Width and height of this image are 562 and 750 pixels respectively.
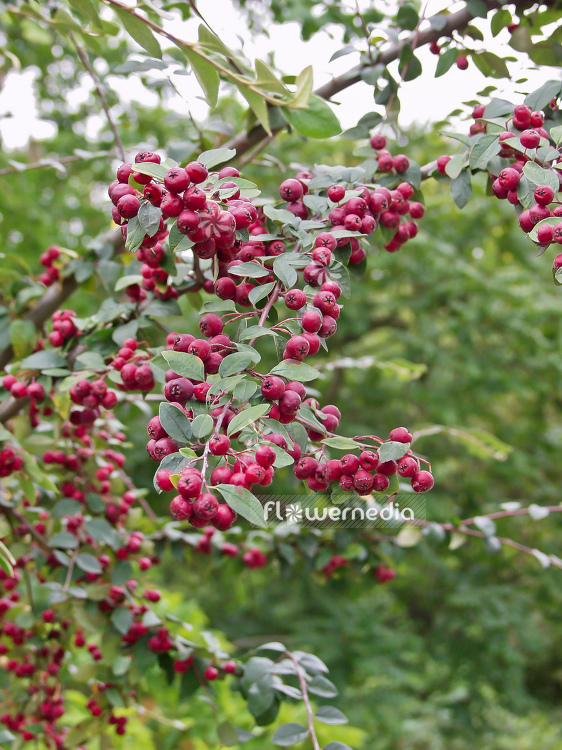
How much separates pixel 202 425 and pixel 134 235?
0.24 meters

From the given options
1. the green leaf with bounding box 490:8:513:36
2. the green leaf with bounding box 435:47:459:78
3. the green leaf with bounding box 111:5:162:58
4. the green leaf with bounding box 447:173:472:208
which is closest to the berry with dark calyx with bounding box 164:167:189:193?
the green leaf with bounding box 111:5:162:58

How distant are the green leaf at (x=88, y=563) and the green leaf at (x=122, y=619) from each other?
3.4 inches

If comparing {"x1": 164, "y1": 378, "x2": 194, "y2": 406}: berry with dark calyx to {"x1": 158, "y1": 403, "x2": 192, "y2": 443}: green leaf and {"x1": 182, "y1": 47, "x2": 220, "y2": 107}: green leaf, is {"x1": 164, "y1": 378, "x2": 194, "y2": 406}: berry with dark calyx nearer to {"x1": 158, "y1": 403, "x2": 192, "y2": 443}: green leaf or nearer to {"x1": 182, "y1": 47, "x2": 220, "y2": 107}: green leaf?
{"x1": 158, "y1": 403, "x2": 192, "y2": 443}: green leaf

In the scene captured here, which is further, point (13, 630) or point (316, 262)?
point (13, 630)

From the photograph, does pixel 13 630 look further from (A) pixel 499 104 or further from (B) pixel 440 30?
(B) pixel 440 30

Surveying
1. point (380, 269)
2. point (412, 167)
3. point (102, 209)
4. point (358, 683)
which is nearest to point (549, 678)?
point (358, 683)

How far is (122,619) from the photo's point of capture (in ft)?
3.72

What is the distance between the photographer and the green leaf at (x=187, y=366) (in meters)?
0.62

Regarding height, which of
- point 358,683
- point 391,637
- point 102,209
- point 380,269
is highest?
point 102,209

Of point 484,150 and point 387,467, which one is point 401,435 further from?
point 484,150

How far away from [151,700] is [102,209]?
3390 millimetres

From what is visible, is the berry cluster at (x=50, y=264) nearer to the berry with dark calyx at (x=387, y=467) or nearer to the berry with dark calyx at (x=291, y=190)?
the berry with dark calyx at (x=291, y=190)

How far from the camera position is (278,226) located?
85 centimetres

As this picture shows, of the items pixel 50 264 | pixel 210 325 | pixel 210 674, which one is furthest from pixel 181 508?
pixel 50 264
